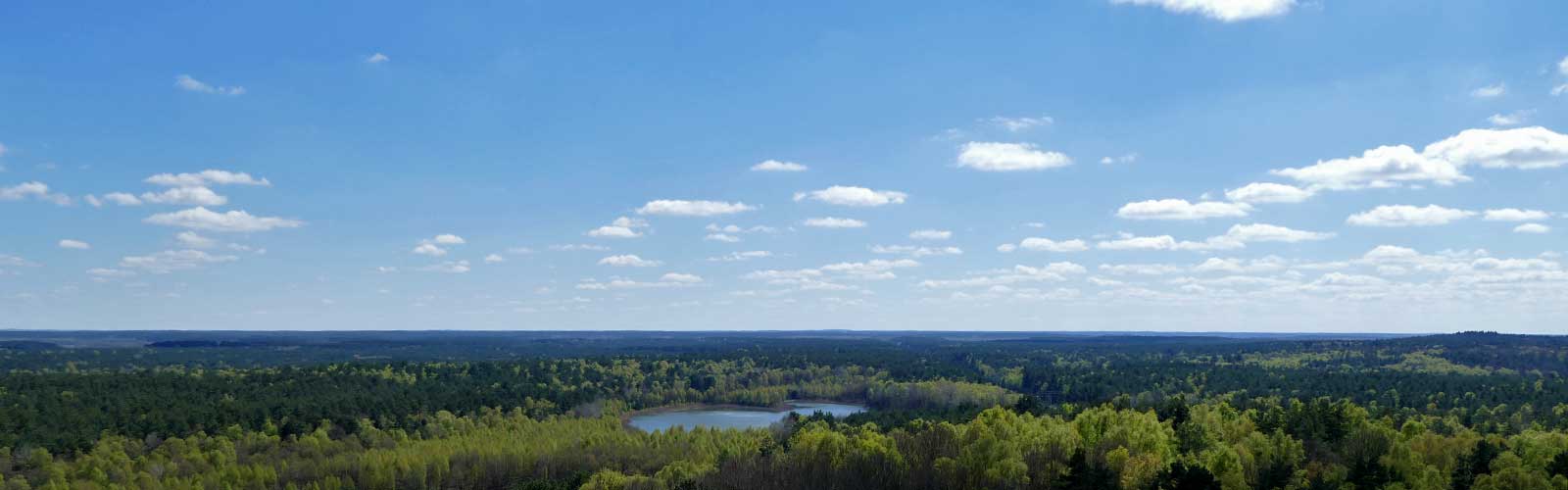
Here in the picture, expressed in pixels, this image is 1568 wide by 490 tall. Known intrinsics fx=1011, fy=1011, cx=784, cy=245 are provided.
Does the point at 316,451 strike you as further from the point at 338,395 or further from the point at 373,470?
the point at 338,395

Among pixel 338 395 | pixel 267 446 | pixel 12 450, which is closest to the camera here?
pixel 12 450

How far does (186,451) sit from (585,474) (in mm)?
56741

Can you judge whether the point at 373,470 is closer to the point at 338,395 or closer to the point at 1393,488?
the point at 338,395

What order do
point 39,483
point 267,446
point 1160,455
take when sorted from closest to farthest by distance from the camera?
point 1160,455 < point 39,483 < point 267,446

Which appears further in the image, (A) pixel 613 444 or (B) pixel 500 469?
(A) pixel 613 444

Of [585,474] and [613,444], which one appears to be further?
[613,444]

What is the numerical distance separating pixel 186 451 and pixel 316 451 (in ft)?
57.1

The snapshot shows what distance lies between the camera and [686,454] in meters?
153

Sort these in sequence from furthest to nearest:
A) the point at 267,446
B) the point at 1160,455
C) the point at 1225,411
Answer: the point at 267,446 → the point at 1225,411 → the point at 1160,455

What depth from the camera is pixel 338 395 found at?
192875 millimetres

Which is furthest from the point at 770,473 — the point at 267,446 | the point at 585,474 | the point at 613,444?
the point at 267,446

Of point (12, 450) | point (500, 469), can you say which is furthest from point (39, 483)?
point (500, 469)

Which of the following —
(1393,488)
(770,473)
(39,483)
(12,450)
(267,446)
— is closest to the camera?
(1393,488)

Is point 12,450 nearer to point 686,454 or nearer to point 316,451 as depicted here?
point 316,451
